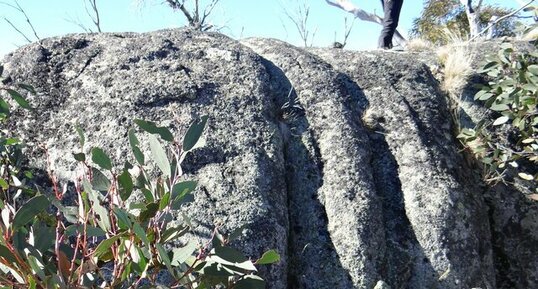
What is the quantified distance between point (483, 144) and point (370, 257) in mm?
1124

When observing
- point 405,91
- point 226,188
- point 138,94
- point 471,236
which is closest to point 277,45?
point 405,91

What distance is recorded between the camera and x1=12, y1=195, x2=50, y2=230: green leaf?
1558 millimetres

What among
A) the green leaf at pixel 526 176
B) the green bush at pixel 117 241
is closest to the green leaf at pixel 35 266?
the green bush at pixel 117 241

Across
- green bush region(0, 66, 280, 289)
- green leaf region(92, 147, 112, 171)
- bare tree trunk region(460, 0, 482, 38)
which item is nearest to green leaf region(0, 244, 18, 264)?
green bush region(0, 66, 280, 289)

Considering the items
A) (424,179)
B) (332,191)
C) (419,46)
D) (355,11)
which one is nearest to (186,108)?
(332,191)

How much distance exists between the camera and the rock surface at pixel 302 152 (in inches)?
114

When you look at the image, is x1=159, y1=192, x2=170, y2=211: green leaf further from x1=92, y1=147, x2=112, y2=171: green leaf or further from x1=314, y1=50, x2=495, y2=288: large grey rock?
x1=314, y1=50, x2=495, y2=288: large grey rock

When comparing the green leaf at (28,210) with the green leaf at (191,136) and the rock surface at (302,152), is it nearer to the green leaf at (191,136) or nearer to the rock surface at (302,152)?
the green leaf at (191,136)

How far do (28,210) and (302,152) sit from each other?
1.83m

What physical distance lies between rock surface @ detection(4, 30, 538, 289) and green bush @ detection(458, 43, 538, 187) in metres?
0.14

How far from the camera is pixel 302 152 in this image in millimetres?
3248

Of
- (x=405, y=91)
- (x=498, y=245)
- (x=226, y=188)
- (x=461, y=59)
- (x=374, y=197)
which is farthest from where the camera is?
(x=461, y=59)

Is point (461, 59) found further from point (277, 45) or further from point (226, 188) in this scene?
point (226, 188)

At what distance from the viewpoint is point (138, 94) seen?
315 centimetres
